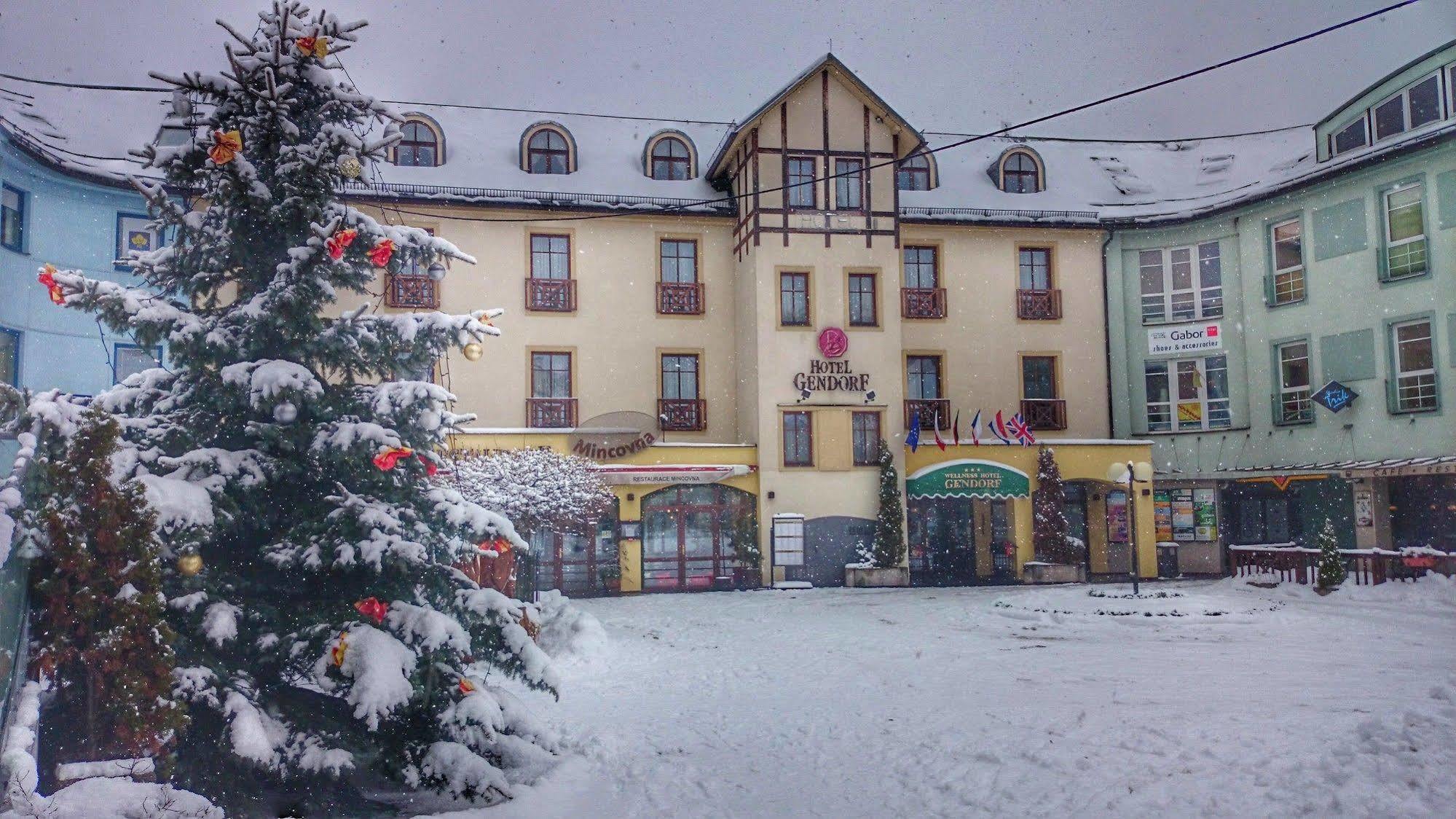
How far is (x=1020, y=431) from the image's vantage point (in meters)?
25.2

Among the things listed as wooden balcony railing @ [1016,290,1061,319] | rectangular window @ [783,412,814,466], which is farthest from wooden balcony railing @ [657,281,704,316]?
wooden balcony railing @ [1016,290,1061,319]

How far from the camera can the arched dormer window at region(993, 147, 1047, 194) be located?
1126 inches

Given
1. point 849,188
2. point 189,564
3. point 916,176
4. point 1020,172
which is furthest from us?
point 1020,172

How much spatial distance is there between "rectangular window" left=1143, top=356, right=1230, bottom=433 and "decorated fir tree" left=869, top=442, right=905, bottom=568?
840 cm

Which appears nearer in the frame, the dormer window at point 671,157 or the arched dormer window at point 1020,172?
the dormer window at point 671,157

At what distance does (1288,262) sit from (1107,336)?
15.2ft

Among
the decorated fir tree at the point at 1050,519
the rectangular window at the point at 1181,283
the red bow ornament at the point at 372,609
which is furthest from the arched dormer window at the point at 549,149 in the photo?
the red bow ornament at the point at 372,609

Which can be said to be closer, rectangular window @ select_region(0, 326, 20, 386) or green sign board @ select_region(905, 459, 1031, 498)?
rectangular window @ select_region(0, 326, 20, 386)

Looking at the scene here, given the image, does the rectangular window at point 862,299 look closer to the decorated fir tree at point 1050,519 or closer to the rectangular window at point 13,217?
the decorated fir tree at point 1050,519

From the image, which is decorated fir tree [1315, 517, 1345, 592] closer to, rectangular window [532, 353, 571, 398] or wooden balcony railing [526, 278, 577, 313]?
rectangular window [532, 353, 571, 398]

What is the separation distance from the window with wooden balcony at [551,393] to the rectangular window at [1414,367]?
727 inches

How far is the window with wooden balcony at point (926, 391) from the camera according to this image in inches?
1049

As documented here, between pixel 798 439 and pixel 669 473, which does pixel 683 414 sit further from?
pixel 798 439

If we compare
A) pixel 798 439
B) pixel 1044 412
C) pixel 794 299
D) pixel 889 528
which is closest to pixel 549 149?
pixel 794 299
